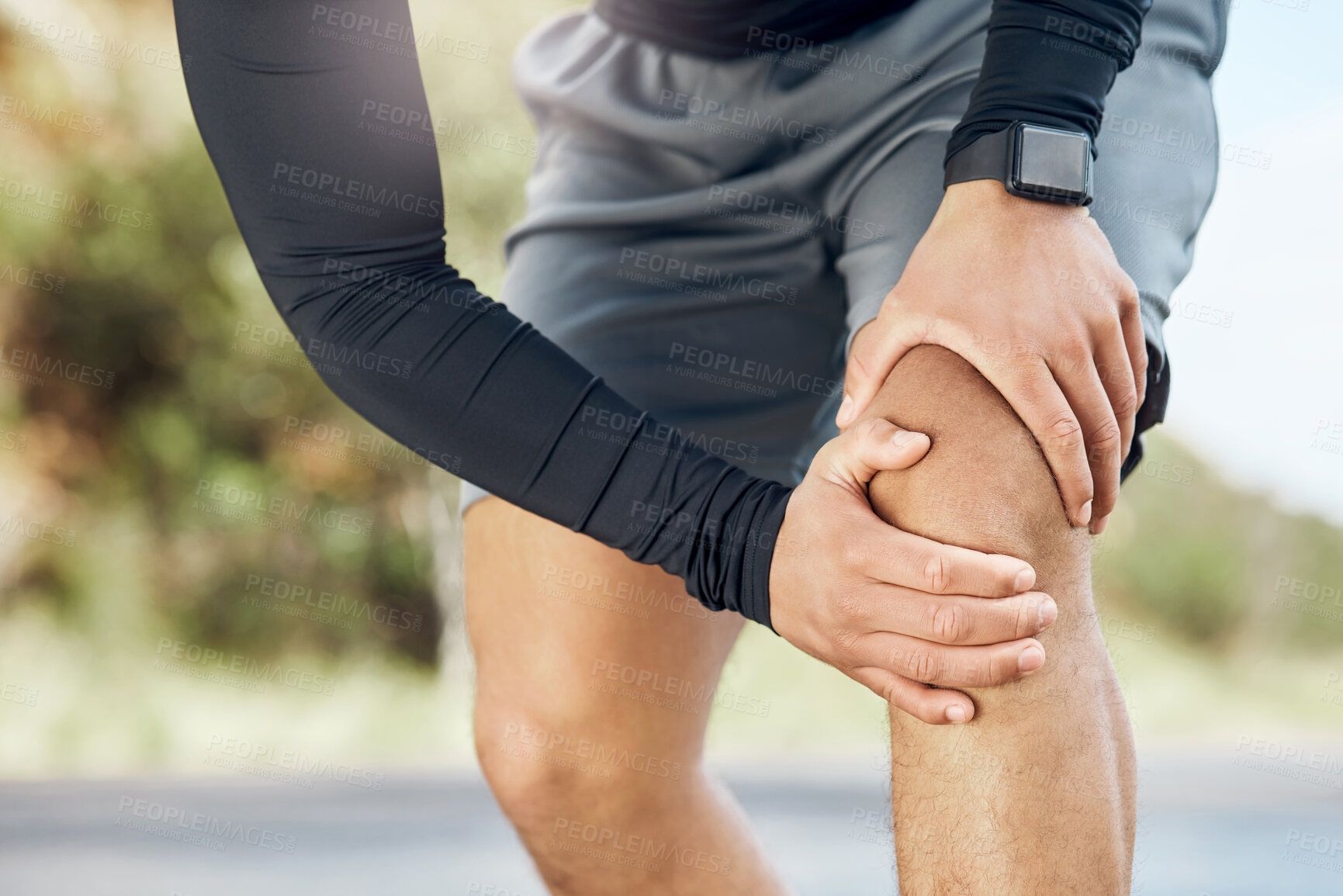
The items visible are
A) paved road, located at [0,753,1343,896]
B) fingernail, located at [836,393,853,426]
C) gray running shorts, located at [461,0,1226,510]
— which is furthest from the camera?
paved road, located at [0,753,1343,896]

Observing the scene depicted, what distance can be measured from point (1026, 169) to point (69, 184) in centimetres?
543

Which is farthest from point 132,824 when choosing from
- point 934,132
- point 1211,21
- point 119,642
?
point 1211,21

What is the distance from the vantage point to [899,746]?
2.20 feet

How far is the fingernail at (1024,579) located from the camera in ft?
2.03

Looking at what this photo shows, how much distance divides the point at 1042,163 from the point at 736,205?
42cm

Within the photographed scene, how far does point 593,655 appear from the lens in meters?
1.05

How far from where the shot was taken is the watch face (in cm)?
66

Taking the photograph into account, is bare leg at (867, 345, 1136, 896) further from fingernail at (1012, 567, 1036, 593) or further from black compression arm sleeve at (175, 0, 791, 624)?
black compression arm sleeve at (175, 0, 791, 624)

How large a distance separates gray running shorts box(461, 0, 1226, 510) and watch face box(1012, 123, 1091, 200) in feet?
0.56

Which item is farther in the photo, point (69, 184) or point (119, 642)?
point (69, 184)

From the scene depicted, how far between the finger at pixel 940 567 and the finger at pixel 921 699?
7cm

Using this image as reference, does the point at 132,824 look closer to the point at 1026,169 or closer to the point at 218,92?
the point at 218,92

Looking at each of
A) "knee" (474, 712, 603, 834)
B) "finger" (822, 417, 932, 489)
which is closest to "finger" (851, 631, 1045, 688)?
"finger" (822, 417, 932, 489)

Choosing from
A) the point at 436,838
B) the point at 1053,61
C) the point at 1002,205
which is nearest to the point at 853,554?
the point at 1002,205
